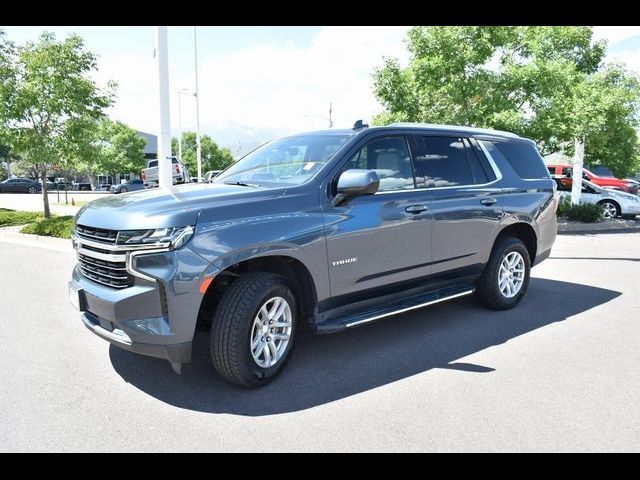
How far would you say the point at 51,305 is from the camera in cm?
612

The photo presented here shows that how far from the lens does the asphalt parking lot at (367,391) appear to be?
3.11 metres

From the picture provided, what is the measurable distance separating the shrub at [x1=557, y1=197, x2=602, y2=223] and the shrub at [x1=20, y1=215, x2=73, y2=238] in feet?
43.6

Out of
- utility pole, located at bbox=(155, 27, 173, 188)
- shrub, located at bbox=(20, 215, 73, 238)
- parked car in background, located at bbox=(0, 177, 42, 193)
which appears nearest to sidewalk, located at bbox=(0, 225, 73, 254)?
shrub, located at bbox=(20, 215, 73, 238)

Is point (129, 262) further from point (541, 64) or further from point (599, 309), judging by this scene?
point (541, 64)

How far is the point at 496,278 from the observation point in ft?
18.5

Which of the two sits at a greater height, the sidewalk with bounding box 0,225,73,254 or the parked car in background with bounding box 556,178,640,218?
the parked car in background with bounding box 556,178,640,218

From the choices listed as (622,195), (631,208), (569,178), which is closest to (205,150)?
(569,178)

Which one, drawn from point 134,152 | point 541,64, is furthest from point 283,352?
point 134,152

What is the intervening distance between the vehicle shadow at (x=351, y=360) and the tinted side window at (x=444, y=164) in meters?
1.46

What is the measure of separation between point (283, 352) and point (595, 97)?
1258 centimetres

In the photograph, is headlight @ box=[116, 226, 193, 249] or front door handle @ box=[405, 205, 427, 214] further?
front door handle @ box=[405, 205, 427, 214]

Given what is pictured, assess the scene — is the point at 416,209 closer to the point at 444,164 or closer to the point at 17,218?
the point at 444,164

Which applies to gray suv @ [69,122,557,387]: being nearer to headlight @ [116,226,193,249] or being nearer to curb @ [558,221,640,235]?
headlight @ [116,226,193,249]

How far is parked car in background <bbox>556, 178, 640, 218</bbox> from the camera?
53.4 feet
